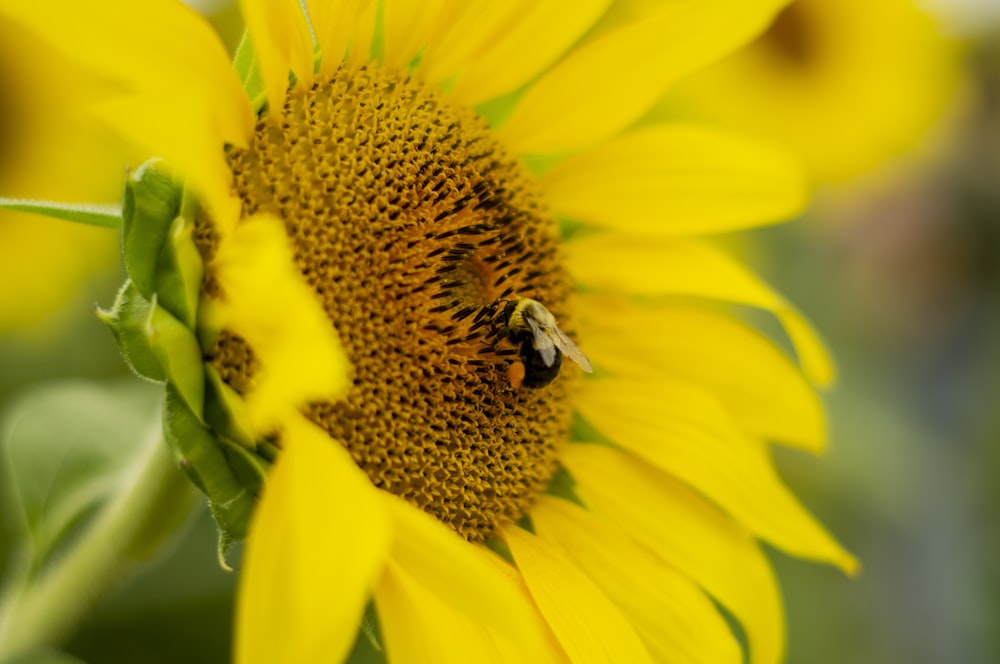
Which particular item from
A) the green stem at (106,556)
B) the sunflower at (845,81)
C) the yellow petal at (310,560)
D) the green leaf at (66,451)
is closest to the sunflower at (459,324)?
the yellow petal at (310,560)

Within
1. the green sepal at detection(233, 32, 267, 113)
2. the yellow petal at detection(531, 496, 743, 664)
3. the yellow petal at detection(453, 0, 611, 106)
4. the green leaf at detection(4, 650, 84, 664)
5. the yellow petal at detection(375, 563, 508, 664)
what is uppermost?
the yellow petal at detection(453, 0, 611, 106)

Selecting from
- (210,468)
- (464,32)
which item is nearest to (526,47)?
(464,32)

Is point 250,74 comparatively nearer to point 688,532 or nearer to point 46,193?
point 688,532

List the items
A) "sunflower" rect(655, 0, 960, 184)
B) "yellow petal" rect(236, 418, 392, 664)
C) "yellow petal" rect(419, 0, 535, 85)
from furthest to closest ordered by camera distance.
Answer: "sunflower" rect(655, 0, 960, 184) → "yellow petal" rect(419, 0, 535, 85) → "yellow petal" rect(236, 418, 392, 664)

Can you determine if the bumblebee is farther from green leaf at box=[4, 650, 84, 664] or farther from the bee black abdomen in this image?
green leaf at box=[4, 650, 84, 664]

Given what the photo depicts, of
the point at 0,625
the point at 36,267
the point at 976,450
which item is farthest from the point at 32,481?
the point at 976,450

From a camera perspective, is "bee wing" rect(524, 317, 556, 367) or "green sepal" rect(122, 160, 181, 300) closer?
"green sepal" rect(122, 160, 181, 300)

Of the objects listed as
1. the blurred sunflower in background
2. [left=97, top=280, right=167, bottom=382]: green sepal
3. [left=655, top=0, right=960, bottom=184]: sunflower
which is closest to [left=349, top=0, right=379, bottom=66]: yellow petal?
[left=97, top=280, right=167, bottom=382]: green sepal
